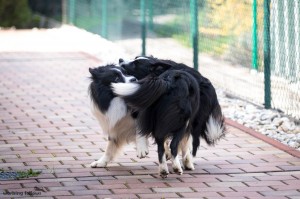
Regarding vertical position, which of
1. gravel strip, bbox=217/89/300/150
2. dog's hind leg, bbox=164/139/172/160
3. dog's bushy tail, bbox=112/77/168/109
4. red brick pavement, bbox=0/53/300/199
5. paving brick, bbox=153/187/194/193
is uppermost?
dog's bushy tail, bbox=112/77/168/109

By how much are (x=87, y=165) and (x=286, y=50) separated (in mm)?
3076

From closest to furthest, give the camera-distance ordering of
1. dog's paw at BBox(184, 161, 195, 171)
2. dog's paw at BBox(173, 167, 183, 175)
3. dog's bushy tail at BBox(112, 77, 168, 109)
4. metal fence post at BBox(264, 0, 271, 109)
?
dog's bushy tail at BBox(112, 77, 168, 109), dog's paw at BBox(173, 167, 183, 175), dog's paw at BBox(184, 161, 195, 171), metal fence post at BBox(264, 0, 271, 109)

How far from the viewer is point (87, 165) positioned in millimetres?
7016

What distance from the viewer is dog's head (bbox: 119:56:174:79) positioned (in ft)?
21.7

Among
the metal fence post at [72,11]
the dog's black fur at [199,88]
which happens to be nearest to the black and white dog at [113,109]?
the dog's black fur at [199,88]

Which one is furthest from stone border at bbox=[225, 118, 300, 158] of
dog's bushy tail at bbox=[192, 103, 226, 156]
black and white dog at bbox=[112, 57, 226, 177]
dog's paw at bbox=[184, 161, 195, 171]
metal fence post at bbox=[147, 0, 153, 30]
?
metal fence post at bbox=[147, 0, 153, 30]

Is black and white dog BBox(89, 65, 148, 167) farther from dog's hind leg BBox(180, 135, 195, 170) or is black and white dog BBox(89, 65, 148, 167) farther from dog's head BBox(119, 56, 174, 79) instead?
dog's hind leg BBox(180, 135, 195, 170)

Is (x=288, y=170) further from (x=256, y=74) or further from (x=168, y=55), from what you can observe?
(x=168, y=55)

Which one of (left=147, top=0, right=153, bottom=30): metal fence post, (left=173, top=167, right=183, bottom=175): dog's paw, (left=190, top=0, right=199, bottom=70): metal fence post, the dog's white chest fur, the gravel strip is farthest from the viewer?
(left=147, top=0, right=153, bottom=30): metal fence post

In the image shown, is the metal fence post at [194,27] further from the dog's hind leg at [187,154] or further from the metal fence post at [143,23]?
the dog's hind leg at [187,154]

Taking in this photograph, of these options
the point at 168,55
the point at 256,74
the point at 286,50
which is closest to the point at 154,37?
the point at 168,55

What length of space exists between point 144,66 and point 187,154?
776mm

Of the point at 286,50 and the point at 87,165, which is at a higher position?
the point at 286,50

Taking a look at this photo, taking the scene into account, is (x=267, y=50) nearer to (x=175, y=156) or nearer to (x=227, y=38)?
(x=227, y=38)
